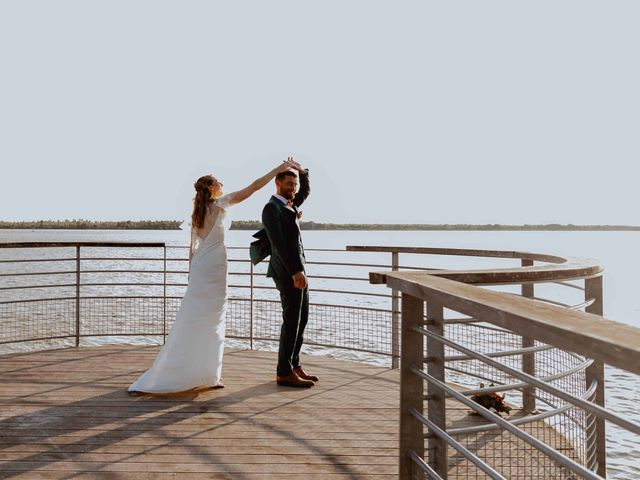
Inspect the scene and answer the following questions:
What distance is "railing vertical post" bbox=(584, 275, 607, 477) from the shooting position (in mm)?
1889

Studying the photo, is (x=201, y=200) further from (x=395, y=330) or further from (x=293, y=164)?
(x=395, y=330)

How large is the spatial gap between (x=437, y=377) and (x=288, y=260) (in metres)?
2.03

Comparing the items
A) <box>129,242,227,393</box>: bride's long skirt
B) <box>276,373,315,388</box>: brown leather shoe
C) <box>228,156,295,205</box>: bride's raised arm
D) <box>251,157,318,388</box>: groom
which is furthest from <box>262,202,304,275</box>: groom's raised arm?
<box>276,373,315,388</box>: brown leather shoe

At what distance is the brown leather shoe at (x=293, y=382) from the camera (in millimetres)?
3615

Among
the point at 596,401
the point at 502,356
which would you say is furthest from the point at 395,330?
the point at 502,356

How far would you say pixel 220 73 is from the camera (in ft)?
45.2

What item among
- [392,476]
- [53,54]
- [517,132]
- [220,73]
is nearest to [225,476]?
[392,476]

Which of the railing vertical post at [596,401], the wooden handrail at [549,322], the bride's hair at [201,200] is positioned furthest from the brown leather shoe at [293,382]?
the wooden handrail at [549,322]

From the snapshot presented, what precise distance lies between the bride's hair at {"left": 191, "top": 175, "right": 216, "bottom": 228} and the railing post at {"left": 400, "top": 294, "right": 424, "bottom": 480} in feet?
7.44

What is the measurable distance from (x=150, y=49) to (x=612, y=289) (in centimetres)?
1923

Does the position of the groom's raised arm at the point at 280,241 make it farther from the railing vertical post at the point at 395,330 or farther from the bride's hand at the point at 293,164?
the railing vertical post at the point at 395,330

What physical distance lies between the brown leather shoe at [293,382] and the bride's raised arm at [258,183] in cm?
116

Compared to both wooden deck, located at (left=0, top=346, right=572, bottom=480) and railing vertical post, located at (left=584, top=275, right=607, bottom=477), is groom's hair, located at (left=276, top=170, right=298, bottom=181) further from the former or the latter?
railing vertical post, located at (left=584, top=275, right=607, bottom=477)

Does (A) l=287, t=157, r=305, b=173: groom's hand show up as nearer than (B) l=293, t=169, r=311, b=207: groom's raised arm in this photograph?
Yes
